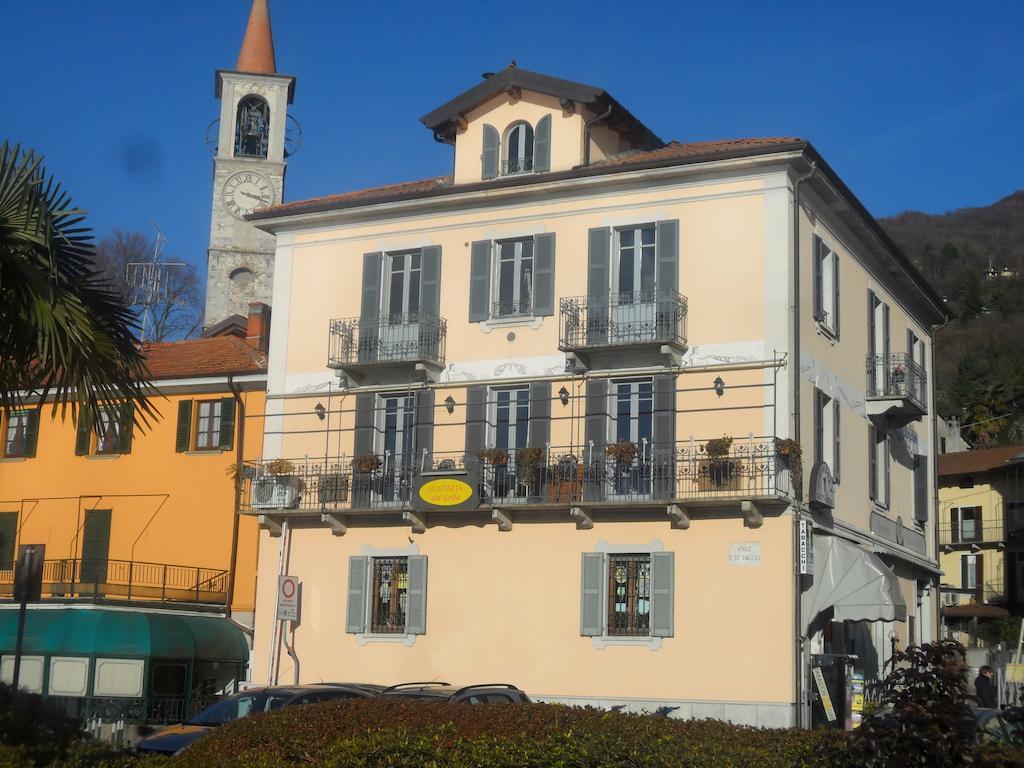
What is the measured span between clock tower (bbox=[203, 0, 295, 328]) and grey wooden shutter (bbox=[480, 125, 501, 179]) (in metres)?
32.5

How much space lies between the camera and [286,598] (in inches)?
1142

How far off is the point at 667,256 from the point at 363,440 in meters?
7.57

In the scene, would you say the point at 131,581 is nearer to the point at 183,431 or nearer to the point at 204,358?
the point at 183,431

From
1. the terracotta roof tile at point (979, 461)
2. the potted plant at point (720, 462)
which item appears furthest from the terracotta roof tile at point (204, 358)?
the terracotta roof tile at point (979, 461)

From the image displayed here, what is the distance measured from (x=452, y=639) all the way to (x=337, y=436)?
520cm

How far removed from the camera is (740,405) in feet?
87.2

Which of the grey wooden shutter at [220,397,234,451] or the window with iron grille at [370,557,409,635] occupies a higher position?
the grey wooden shutter at [220,397,234,451]

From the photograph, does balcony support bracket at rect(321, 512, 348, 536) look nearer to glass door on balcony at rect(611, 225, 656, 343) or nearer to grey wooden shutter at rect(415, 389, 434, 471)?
grey wooden shutter at rect(415, 389, 434, 471)

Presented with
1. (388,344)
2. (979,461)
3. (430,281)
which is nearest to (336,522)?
(388,344)

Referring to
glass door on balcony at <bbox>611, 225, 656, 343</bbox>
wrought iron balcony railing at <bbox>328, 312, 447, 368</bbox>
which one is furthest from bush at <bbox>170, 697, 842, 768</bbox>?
wrought iron balcony railing at <bbox>328, 312, 447, 368</bbox>

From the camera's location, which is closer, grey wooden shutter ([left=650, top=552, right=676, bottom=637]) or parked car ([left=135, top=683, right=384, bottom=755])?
parked car ([left=135, top=683, right=384, bottom=755])

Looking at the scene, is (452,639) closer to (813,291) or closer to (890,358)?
(813,291)

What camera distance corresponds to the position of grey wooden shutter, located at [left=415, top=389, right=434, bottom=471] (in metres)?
29.2

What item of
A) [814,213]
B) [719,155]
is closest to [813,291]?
[814,213]
